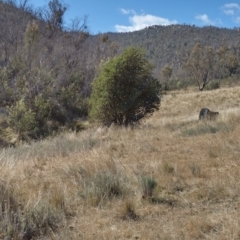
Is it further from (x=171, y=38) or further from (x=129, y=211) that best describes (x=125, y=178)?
(x=171, y=38)

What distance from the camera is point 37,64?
2873cm

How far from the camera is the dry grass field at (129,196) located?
3.33m

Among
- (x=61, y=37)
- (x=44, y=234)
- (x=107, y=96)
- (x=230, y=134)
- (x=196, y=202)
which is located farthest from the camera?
(x=61, y=37)

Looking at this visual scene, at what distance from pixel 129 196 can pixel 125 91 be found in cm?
1001

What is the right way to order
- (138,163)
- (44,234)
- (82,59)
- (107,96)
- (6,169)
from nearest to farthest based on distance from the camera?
(44,234) → (6,169) → (138,163) → (107,96) → (82,59)

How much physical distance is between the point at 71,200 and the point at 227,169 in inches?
104

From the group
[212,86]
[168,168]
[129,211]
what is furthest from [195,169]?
[212,86]

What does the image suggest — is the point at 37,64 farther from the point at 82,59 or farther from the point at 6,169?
the point at 6,169

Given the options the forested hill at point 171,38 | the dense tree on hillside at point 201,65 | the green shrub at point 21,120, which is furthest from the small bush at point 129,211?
the forested hill at point 171,38

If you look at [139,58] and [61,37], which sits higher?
[61,37]

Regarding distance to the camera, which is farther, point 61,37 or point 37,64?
point 61,37

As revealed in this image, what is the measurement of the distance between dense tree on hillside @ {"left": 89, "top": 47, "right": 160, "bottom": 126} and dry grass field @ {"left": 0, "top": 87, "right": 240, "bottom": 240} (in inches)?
272

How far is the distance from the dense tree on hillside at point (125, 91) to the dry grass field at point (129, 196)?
692cm

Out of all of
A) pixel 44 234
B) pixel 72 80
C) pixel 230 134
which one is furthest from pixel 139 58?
pixel 72 80
